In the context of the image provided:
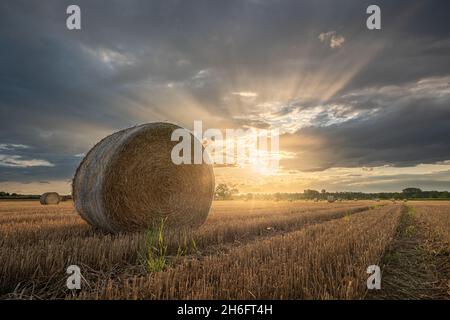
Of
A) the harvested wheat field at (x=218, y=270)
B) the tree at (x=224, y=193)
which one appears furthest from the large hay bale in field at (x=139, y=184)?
the tree at (x=224, y=193)

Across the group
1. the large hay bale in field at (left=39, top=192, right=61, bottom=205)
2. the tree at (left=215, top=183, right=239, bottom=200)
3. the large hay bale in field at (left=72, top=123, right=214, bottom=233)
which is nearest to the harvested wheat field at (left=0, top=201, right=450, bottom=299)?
the large hay bale in field at (left=72, top=123, right=214, bottom=233)

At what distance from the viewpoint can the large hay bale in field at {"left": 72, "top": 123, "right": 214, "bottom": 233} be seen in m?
7.17

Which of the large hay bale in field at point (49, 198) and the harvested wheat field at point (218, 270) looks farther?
the large hay bale in field at point (49, 198)

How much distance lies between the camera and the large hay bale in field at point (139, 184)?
7.17 metres

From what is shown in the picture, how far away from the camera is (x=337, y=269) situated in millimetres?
4055

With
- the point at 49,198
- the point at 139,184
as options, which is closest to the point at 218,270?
the point at 139,184

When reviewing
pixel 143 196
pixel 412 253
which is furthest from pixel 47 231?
pixel 412 253

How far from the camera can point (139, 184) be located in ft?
25.1

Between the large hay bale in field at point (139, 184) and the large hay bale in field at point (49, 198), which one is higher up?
the large hay bale in field at point (139, 184)

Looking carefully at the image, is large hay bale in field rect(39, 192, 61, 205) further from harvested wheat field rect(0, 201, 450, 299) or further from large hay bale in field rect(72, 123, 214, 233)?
harvested wheat field rect(0, 201, 450, 299)

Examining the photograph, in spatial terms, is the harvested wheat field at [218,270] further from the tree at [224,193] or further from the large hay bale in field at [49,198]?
the tree at [224,193]

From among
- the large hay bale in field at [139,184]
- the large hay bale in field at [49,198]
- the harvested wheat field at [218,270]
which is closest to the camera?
the harvested wheat field at [218,270]
